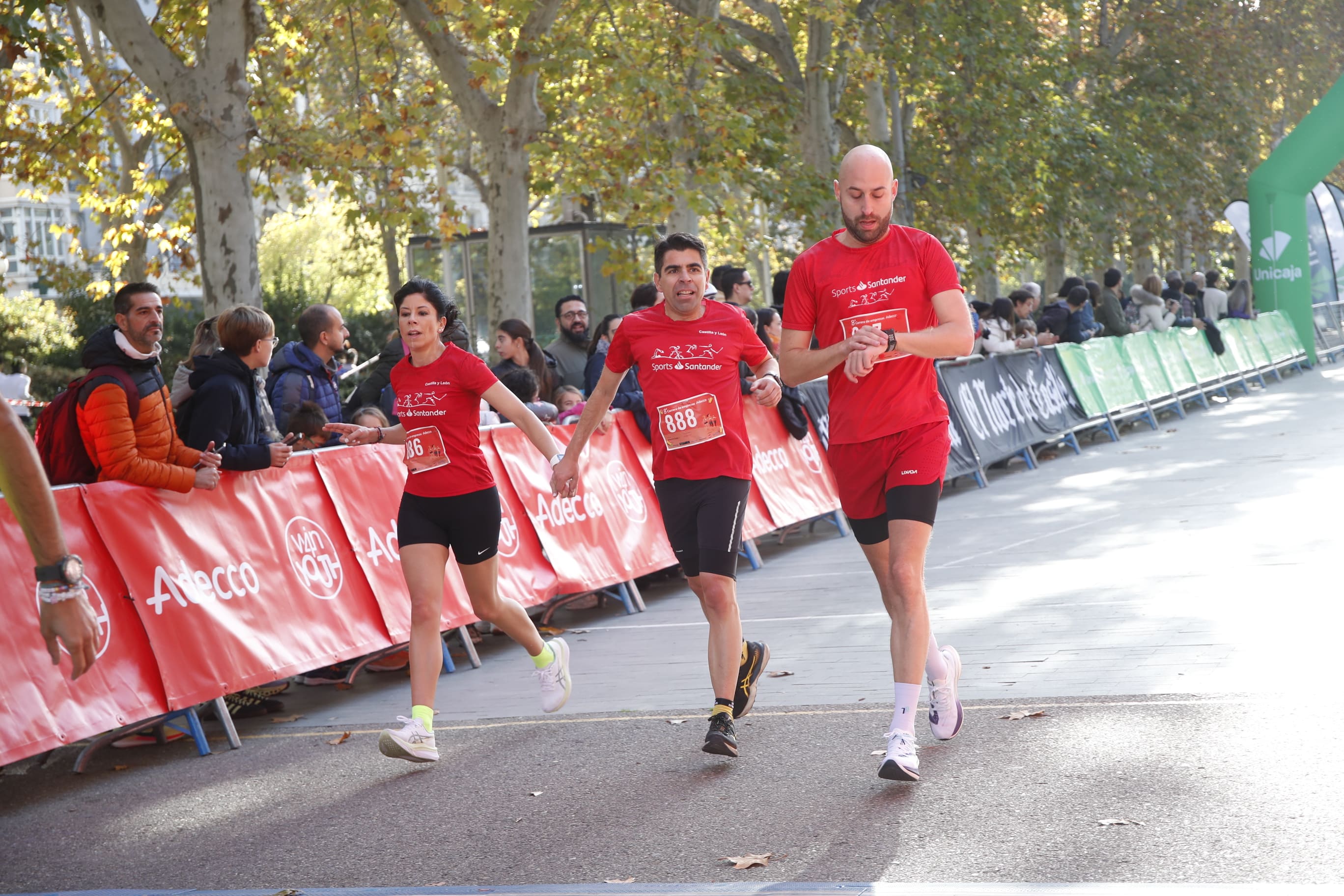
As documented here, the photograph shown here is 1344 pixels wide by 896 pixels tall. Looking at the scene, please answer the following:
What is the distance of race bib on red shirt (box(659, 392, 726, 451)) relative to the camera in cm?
595

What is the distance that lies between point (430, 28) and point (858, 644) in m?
9.66

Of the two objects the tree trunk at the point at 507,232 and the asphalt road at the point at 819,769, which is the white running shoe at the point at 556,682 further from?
the tree trunk at the point at 507,232

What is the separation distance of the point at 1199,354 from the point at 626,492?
51.8 ft

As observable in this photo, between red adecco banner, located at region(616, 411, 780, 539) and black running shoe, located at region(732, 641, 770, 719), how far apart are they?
3.64 meters

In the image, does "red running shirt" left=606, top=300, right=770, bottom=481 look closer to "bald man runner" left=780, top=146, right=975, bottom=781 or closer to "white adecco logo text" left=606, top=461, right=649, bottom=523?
"bald man runner" left=780, top=146, right=975, bottom=781

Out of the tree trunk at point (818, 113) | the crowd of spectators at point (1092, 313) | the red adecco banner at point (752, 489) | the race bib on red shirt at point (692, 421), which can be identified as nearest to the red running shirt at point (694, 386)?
the race bib on red shirt at point (692, 421)

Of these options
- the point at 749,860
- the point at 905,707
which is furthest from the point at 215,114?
the point at 749,860

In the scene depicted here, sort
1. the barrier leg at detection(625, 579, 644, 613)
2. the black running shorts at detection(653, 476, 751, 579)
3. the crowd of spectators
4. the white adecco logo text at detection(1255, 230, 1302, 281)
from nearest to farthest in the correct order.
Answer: the black running shorts at detection(653, 476, 751, 579)
the barrier leg at detection(625, 579, 644, 613)
the crowd of spectators
the white adecco logo text at detection(1255, 230, 1302, 281)

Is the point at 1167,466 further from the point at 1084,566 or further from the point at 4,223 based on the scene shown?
the point at 4,223

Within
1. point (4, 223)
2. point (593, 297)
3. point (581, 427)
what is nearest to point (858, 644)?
point (581, 427)

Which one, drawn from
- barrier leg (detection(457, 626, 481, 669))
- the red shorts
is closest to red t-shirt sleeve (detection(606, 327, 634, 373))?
the red shorts

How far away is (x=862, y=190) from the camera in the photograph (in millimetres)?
5250

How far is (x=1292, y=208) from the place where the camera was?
2925 cm

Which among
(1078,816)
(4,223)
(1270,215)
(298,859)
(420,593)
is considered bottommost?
(1078,816)
